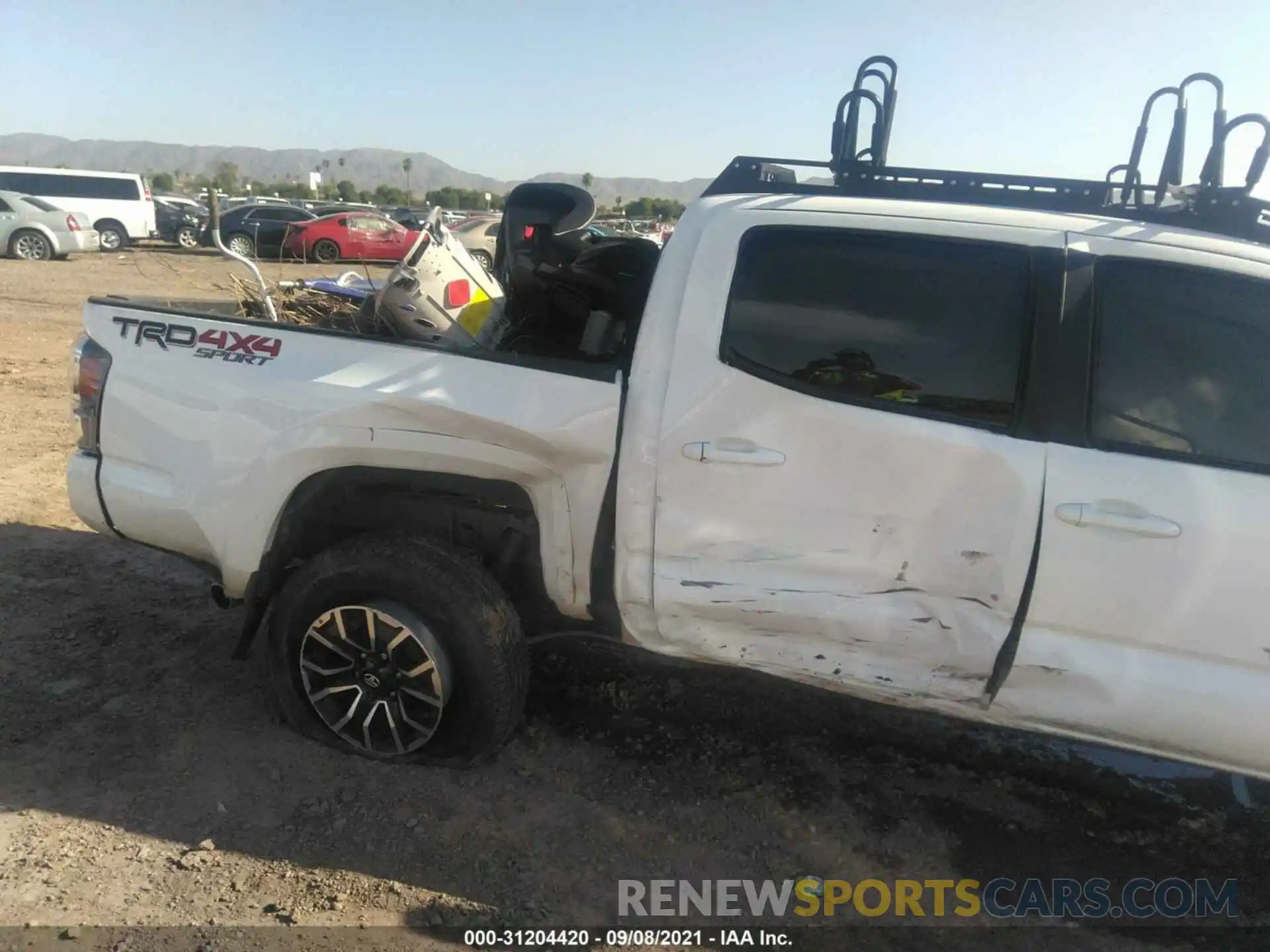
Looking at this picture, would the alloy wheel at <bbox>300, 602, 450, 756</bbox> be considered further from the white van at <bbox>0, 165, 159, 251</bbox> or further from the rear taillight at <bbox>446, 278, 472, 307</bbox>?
the white van at <bbox>0, 165, 159, 251</bbox>

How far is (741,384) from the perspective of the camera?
96.0 inches

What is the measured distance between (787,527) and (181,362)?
2.01 m

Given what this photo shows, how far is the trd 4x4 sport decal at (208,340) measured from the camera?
277cm

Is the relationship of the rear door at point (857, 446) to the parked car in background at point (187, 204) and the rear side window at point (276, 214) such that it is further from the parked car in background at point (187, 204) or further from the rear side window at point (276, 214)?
the parked car in background at point (187, 204)

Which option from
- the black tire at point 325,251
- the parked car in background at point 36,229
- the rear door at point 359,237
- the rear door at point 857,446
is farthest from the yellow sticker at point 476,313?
the rear door at point 359,237

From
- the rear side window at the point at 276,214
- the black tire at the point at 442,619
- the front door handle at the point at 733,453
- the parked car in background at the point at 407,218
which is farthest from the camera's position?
the parked car in background at the point at 407,218

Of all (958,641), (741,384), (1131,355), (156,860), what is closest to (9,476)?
(156,860)

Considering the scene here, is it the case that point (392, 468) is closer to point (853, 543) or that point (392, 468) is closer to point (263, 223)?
point (853, 543)

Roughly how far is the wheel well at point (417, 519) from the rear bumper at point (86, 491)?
656 millimetres

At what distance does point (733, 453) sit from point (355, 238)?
2246cm

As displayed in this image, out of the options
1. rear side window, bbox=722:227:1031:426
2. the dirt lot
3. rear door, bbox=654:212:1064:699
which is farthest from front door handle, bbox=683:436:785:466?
the dirt lot

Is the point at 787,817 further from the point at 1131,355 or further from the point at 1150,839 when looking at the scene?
the point at 1131,355

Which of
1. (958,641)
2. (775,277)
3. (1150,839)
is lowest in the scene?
(1150,839)

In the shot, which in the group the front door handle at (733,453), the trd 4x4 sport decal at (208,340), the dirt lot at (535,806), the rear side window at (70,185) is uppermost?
the rear side window at (70,185)
